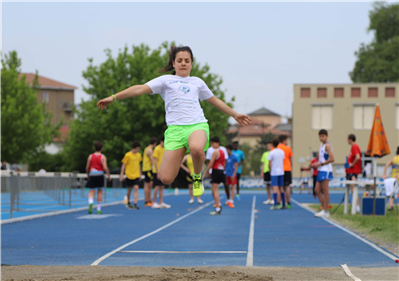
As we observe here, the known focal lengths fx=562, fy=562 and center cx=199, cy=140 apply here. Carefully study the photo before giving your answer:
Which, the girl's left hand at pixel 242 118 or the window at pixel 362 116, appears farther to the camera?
the window at pixel 362 116

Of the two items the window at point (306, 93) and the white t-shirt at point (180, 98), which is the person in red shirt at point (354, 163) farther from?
the window at point (306, 93)

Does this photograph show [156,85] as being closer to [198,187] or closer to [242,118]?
[242,118]

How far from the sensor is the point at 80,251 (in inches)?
296

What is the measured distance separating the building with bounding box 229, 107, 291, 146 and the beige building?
40.9 meters

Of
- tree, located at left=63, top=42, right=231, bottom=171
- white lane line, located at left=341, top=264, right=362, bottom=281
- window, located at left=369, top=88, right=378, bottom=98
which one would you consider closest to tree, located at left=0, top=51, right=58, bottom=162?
tree, located at left=63, top=42, right=231, bottom=171

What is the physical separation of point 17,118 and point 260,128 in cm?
8058

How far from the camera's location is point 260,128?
116562 millimetres

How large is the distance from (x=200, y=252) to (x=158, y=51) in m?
41.7

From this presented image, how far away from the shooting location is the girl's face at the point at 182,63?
634cm

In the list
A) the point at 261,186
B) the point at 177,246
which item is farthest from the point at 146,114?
the point at 177,246

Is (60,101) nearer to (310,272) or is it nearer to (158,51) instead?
(158,51)

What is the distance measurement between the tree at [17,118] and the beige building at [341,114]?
26.6 metres

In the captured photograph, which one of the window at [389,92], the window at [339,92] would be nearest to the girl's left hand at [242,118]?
the window at [339,92]

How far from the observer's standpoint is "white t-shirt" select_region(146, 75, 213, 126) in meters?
6.29
